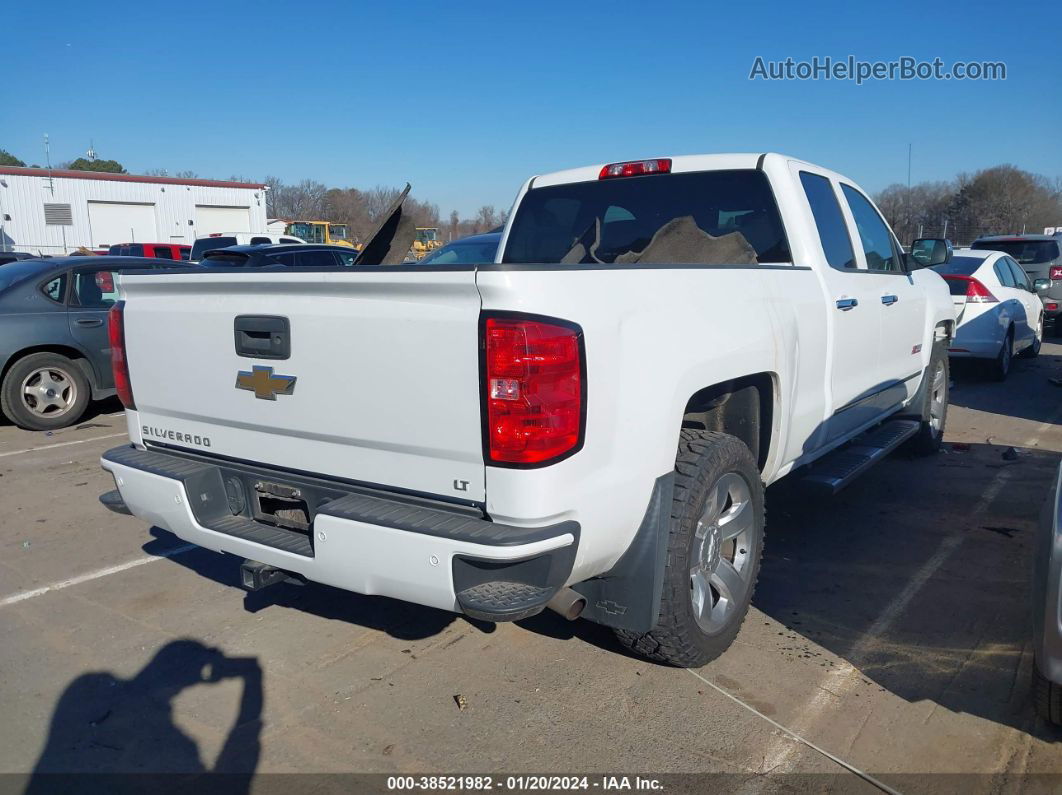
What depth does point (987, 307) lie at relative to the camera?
10.2 metres

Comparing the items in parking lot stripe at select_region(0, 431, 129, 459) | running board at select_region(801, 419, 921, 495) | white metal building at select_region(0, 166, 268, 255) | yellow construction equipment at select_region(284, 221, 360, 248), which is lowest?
parking lot stripe at select_region(0, 431, 129, 459)

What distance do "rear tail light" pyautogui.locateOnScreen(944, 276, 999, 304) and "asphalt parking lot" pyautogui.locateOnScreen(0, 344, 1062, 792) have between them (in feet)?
19.7

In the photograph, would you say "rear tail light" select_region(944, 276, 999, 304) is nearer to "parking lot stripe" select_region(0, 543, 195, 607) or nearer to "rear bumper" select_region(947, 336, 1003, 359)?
"rear bumper" select_region(947, 336, 1003, 359)

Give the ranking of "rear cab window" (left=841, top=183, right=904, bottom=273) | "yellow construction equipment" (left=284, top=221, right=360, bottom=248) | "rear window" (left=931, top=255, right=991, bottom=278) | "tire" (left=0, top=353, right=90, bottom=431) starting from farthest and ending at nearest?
"yellow construction equipment" (left=284, top=221, right=360, bottom=248)
"rear window" (left=931, top=255, right=991, bottom=278)
"tire" (left=0, top=353, right=90, bottom=431)
"rear cab window" (left=841, top=183, right=904, bottom=273)

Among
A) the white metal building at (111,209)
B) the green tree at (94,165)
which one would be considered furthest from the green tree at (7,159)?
the white metal building at (111,209)

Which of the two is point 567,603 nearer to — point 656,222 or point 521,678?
point 521,678

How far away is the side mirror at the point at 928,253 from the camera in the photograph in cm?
576

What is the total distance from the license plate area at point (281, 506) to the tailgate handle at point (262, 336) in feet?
1.67

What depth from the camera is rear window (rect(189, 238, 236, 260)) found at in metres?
20.1

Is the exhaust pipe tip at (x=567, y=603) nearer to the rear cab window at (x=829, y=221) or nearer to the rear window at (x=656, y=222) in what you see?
the rear window at (x=656, y=222)

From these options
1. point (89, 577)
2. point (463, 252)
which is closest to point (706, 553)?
point (89, 577)

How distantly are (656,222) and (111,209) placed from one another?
4363cm

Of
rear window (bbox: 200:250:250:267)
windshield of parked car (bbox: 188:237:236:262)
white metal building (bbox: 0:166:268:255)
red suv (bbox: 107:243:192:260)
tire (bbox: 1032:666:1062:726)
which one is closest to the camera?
tire (bbox: 1032:666:1062:726)

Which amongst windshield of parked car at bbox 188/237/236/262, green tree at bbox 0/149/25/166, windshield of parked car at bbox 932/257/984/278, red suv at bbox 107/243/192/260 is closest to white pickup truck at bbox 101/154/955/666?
windshield of parked car at bbox 932/257/984/278
